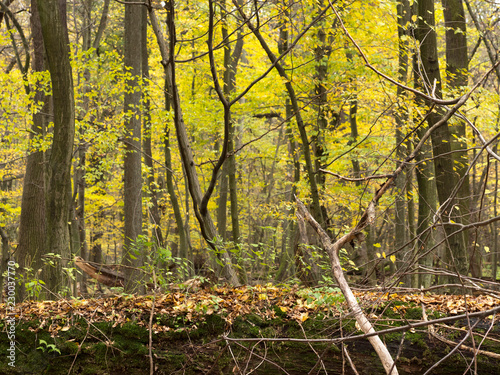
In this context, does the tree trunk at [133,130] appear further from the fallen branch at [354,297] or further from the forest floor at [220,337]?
the fallen branch at [354,297]

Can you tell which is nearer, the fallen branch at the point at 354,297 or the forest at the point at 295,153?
the fallen branch at the point at 354,297

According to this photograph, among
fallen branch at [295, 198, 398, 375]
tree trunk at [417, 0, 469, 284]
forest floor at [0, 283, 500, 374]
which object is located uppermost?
tree trunk at [417, 0, 469, 284]

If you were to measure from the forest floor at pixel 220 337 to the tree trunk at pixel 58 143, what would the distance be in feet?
5.25

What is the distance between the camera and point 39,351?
11.5 feet

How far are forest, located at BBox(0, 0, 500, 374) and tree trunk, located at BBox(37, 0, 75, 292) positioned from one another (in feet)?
0.06

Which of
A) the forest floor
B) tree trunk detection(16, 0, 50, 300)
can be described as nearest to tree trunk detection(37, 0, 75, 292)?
the forest floor

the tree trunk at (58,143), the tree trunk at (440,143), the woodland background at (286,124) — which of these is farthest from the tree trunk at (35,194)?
the tree trunk at (440,143)

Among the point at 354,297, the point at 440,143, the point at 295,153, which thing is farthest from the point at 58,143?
the point at 440,143

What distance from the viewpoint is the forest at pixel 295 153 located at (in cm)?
350

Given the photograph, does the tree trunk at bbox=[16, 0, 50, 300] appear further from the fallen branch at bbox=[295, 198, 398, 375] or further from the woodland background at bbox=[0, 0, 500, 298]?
the fallen branch at bbox=[295, 198, 398, 375]

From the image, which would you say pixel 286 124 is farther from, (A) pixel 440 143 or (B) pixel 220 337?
(B) pixel 220 337

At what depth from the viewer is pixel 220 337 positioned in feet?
11.1

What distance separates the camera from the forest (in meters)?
3.50

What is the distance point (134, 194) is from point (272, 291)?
5051 mm
